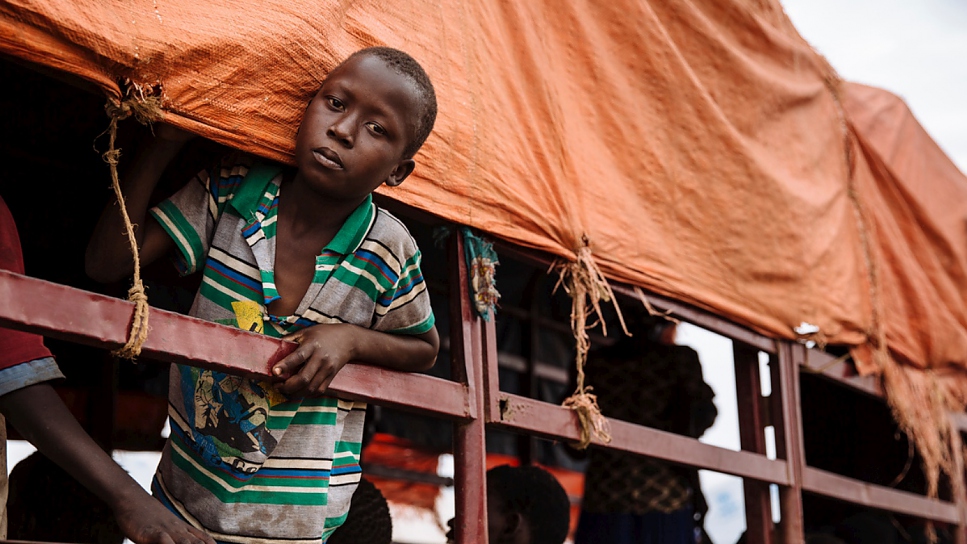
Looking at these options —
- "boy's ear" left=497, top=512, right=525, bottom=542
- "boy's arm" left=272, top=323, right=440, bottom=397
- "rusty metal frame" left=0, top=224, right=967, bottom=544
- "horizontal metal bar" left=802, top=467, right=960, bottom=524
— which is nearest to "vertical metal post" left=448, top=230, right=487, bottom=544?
"rusty metal frame" left=0, top=224, right=967, bottom=544

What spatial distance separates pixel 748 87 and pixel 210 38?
2178 millimetres

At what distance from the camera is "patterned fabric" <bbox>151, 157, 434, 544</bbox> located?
68.7 inches

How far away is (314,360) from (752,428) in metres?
2.10

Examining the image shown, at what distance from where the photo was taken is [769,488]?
329 centimetres

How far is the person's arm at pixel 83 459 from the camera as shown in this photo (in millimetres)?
1536

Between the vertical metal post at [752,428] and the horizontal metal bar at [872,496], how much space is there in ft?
0.71

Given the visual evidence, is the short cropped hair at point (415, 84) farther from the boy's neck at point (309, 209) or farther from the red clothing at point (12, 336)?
the red clothing at point (12, 336)

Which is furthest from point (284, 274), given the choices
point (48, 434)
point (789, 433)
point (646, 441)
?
point (789, 433)

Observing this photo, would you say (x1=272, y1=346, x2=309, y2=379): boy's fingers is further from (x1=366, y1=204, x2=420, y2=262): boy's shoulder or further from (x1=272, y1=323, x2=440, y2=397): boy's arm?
(x1=366, y1=204, x2=420, y2=262): boy's shoulder

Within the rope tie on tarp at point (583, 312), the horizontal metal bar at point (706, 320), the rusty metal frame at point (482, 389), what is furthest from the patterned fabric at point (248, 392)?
the horizontal metal bar at point (706, 320)

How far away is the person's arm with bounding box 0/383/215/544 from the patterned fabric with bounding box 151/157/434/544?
0.62ft

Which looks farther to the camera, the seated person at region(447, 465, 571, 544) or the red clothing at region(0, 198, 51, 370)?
the seated person at region(447, 465, 571, 544)

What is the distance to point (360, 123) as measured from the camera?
1725 mm

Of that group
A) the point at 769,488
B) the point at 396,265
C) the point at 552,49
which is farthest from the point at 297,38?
the point at 769,488
